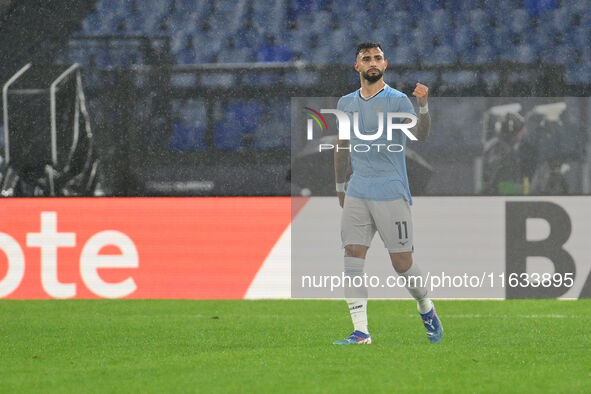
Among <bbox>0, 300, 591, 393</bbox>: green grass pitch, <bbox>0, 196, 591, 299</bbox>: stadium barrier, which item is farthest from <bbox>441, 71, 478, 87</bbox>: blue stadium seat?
<bbox>0, 300, 591, 393</bbox>: green grass pitch

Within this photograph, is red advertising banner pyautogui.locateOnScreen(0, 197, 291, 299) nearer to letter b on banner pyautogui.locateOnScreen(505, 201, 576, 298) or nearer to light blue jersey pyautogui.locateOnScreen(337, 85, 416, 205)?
letter b on banner pyautogui.locateOnScreen(505, 201, 576, 298)

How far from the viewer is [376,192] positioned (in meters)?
5.92

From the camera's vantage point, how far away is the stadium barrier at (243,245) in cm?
877

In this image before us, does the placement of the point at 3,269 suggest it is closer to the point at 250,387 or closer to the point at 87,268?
the point at 87,268

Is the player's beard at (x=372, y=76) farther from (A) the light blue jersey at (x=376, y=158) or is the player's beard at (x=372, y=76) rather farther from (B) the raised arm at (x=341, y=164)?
(B) the raised arm at (x=341, y=164)

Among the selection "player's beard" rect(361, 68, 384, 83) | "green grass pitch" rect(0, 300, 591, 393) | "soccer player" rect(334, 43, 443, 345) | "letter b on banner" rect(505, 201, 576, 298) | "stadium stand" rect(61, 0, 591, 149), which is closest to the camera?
"green grass pitch" rect(0, 300, 591, 393)

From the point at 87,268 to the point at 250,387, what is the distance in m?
4.69

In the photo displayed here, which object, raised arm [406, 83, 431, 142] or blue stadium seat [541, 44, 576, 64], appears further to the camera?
blue stadium seat [541, 44, 576, 64]

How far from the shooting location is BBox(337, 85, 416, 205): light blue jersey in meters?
5.94

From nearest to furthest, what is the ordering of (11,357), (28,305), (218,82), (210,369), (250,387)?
1. (250,387)
2. (210,369)
3. (11,357)
4. (28,305)
5. (218,82)

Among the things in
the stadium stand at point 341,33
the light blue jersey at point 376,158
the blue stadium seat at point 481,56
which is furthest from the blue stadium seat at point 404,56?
the light blue jersey at point 376,158

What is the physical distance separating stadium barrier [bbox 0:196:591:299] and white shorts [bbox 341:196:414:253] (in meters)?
2.90

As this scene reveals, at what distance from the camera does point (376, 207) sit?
19.4ft

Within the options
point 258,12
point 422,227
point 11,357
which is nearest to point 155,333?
point 11,357
